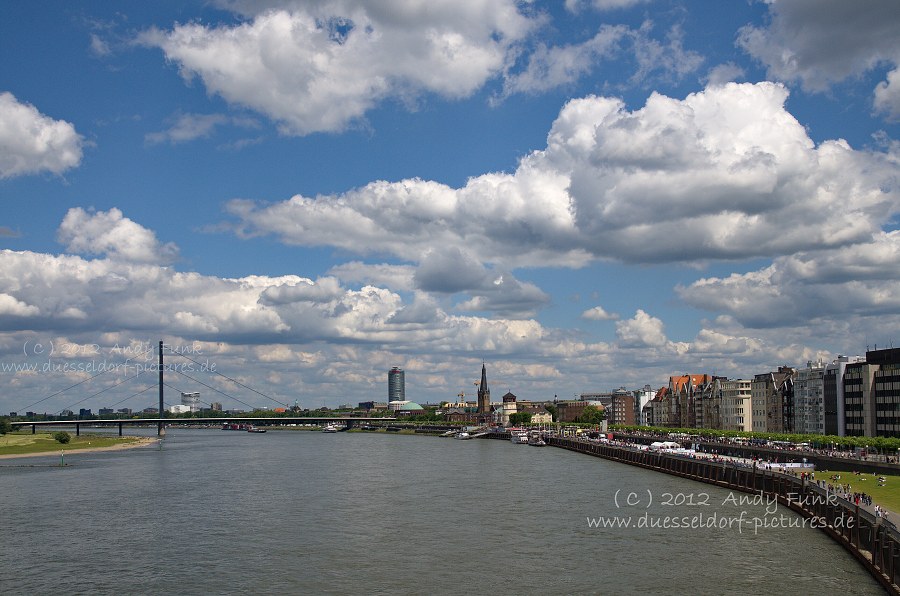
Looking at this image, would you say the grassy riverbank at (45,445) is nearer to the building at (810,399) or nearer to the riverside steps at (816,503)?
the riverside steps at (816,503)

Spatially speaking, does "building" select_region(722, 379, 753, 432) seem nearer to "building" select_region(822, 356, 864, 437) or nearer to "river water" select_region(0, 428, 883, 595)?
"building" select_region(822, 356, 864, 437)

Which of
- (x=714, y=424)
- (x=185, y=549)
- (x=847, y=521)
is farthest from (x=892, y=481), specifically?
(x=714, y=424)

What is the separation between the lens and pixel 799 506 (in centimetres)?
6303

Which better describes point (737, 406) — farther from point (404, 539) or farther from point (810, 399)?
point (404, 539)

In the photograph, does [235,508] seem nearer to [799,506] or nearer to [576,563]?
[576,563]

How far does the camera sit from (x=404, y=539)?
52.5 meters

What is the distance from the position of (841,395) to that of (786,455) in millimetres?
37142

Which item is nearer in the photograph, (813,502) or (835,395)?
(813,502)

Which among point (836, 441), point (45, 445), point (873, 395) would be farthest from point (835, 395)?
point (45, 445)

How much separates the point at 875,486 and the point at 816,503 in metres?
15.2

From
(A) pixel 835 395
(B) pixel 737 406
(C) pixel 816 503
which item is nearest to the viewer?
(C) pixel 816 503

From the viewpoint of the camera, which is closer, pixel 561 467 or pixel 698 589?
pixel 698 589

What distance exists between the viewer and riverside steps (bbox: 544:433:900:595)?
1555 inches

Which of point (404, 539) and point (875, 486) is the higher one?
point (404, 539)
